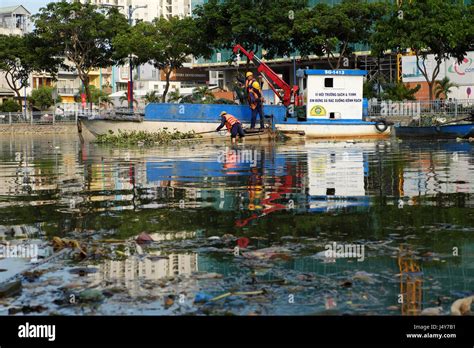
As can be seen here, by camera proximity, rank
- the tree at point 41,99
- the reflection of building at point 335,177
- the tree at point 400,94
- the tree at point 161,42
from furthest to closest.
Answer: the tree at point 41,99 < the tree at point 161,42 < the tree at point 400,94 < the reflection of building at point 335,177

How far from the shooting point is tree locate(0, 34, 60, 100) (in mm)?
70006

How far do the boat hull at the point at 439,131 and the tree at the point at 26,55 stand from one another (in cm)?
3529

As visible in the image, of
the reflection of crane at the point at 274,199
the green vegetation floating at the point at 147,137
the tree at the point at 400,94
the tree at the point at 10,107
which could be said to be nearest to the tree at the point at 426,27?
the tree at the point at 400,94

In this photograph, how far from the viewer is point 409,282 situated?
8320mm

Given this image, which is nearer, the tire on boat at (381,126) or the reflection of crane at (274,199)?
the reflection of crane at (274,199)

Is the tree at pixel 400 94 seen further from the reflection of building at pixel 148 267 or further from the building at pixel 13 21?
the building at pixel 13 21

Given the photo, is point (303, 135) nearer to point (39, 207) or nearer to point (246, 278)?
point (39, 207)

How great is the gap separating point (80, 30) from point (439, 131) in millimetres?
35035

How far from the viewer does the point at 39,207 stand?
14742 mm

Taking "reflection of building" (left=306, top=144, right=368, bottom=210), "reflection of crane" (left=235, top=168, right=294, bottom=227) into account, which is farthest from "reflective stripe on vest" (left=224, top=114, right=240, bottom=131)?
"reflection of crane" (left=235, top=168, right=294, bottom=227)

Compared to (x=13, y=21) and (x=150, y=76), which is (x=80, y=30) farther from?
(x=150, y=76)

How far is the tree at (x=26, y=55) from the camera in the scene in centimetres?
7001

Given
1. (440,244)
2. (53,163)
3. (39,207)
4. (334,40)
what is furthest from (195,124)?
(440,244)

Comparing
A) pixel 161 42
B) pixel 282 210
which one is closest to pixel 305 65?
pixel 161 42
